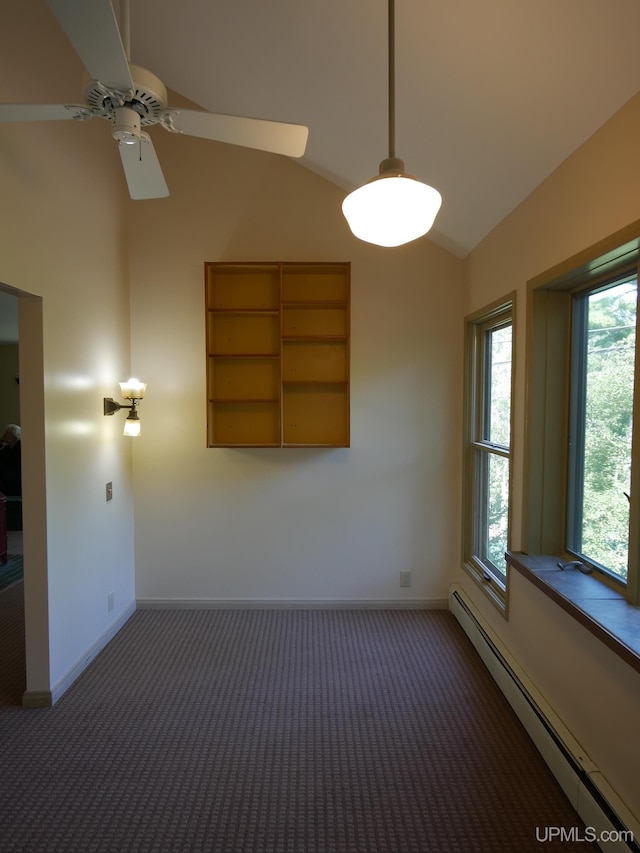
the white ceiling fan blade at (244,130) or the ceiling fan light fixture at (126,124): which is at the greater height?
the white ceiling fan blade at (244,130)

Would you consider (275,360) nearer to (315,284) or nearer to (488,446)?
(315,284)

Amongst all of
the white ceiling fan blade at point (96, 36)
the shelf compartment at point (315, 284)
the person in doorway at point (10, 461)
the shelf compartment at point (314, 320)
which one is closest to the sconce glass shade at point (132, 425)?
the shelf compartment at point (314, 320)

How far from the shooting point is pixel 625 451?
1.78 m

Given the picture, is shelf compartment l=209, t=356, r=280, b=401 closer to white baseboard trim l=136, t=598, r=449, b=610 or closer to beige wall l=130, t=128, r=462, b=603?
beige wall l=130, t=128, r=462, b=603

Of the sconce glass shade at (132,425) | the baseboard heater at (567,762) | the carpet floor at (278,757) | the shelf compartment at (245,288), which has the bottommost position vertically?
the carpet floor at (278,757)

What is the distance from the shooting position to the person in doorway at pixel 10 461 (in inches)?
222

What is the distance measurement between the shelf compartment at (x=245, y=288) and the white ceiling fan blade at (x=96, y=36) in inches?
72.1

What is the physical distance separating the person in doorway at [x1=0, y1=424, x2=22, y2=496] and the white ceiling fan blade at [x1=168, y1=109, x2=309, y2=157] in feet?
17.6

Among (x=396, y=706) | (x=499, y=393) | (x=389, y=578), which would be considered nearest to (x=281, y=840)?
(x=396, y=706)

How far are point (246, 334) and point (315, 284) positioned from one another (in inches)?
25.0

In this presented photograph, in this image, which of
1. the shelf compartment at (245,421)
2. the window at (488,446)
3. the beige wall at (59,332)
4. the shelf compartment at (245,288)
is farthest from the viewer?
the shelf compartment at (245,421)

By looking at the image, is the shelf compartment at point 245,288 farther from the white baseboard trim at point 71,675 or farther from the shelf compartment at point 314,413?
the white baseboard trim at point 71,675

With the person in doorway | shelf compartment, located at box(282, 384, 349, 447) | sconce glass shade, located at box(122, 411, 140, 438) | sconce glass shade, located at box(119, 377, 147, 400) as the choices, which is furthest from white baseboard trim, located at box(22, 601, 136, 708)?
the person in doorway

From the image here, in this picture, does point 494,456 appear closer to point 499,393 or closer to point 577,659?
point 499,393
